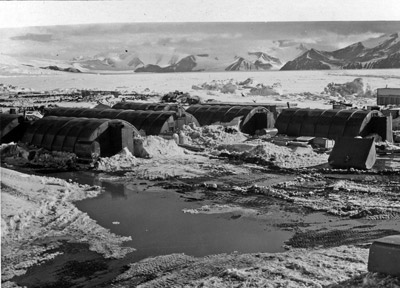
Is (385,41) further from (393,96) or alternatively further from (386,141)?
(386,141)

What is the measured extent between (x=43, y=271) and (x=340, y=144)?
8.97 meters

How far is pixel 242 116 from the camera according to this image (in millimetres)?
19406

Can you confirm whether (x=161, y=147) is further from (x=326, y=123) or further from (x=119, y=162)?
(x=326, y=123)

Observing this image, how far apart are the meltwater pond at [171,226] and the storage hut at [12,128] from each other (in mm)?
6816

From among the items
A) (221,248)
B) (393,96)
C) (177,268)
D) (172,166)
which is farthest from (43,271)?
(393,96)

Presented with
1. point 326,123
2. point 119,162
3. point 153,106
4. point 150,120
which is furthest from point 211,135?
point 153,106

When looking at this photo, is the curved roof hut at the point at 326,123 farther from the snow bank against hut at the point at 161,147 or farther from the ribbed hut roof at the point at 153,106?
the ribbed hut roof at the point at 153,106

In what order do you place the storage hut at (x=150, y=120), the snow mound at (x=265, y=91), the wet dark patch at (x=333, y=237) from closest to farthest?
the wet dark patch at (x=333, y=237) < the storage hut at (x=150, y=120) < the snow mound at (x=265, y=91)

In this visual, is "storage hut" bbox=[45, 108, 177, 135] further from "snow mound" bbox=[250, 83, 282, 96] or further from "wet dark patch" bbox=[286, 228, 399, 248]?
"snow mound" bbox=[250, 83, 282, 96]

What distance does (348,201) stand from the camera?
9430 millimetres

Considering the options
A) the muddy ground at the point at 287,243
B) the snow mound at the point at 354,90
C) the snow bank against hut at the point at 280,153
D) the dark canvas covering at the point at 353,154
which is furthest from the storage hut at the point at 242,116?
the snow mound at the point at 354,90

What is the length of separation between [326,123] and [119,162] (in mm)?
7892

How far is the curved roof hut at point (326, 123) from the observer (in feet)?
55.5

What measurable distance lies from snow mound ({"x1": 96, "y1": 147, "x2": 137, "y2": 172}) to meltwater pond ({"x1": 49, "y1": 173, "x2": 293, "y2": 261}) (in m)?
2.38
